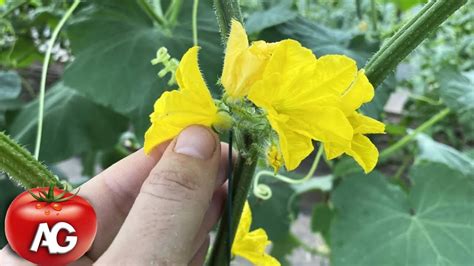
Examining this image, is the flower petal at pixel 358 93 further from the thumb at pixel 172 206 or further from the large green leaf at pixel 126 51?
the large green leaf at pixel 126 51

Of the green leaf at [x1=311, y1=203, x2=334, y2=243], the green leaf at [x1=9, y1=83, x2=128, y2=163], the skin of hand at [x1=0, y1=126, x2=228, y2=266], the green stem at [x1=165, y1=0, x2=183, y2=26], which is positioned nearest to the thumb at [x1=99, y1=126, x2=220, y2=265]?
the skin of hand at [x1=0, y1=126, x2=228, y2=266]

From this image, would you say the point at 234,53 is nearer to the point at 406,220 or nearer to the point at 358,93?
the point at 358,93

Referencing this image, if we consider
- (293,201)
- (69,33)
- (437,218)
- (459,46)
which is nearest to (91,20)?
(69,33)

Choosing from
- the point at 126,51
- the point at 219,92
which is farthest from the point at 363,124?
the point at 126,51

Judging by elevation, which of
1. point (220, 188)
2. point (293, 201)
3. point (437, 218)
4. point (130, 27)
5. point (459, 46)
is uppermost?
point (220, 188)

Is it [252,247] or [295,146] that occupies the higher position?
[295,146]

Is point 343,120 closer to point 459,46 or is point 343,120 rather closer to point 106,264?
point 106,264
